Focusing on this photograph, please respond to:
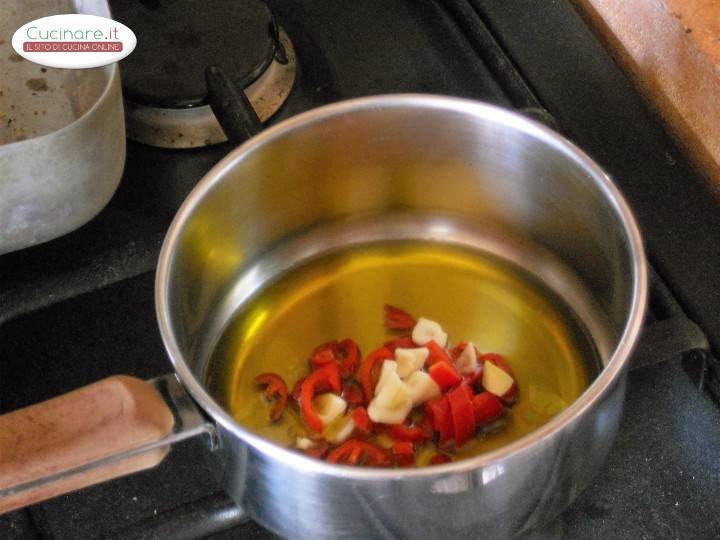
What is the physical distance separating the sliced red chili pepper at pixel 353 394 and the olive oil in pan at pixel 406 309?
0.11 ft

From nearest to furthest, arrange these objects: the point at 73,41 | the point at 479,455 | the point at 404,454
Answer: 1. the point at 479,455
2. the point at 404,454
3. the point at 73,41

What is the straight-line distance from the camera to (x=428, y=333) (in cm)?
60

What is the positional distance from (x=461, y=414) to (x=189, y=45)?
0.36 m

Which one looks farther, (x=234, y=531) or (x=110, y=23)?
(x=110, y=23)

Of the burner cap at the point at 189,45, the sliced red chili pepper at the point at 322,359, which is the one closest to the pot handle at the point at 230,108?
the burner cap at the point at 189,45

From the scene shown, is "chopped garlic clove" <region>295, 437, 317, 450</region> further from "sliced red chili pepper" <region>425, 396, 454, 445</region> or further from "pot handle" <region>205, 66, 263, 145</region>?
"pot handle" <region>205, 66, 263, 145</region>

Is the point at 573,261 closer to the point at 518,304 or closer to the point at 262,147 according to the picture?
the point at 518,304

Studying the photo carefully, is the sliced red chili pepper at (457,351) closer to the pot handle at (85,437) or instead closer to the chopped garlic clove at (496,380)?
the chopped garlic clove at (496,380)

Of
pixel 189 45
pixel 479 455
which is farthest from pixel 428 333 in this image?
pixel 189 45

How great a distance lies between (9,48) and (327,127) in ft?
0.92

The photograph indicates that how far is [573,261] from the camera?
631 millimetres

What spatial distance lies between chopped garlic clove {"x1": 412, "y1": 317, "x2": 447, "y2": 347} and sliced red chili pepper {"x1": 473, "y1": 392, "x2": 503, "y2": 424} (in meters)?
0.05

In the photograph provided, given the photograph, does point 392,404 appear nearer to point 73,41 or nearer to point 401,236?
point 401,236

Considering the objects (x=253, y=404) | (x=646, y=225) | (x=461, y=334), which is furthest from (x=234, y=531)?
(x=646, y=225)
